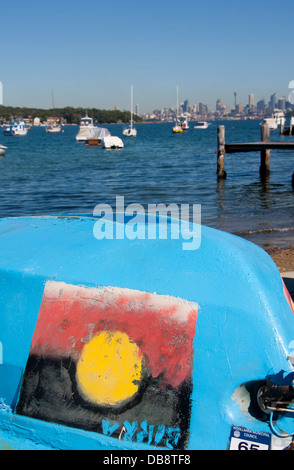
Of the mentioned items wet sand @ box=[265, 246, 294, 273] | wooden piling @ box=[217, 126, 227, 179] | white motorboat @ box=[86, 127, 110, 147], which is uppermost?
white motorboat @ box=[86, 127, 110, 147]

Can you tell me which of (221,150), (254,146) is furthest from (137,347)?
(221,150)

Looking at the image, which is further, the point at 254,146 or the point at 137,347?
the point at 254,146

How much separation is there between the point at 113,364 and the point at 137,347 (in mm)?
156

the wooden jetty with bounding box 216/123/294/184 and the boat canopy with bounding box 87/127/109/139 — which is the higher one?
the boat canopy with bounding box 87/127/109/139

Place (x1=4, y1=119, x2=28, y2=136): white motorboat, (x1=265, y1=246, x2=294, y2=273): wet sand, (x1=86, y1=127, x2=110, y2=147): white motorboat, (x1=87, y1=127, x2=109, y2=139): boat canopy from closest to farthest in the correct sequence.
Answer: (x1=265, y1=246, x2=294, y2=273): wet sand → (x1=86, y1=127, x2=110, y2=147): white motorboat → (x1=87, y1=127, x2=109, y2=139): boat canopy → (x1=4, y1=119, x2=28, y2=136): white motorboat

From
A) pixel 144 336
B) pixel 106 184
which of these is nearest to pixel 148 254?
pixel 144 336

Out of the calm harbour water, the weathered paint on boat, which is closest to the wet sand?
the calm harbour water

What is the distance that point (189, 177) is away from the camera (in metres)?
23.7

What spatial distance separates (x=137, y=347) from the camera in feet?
7.67

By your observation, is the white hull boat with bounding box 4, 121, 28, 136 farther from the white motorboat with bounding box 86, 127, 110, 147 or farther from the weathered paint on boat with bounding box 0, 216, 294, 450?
the weathered paint on boat with bounding box 0, 216, 294, 450

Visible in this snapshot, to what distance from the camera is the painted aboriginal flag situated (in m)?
2.28

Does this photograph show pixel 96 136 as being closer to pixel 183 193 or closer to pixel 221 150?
pixel 221 150

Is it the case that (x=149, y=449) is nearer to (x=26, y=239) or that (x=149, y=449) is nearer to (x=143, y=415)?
(x=143, y=415)
